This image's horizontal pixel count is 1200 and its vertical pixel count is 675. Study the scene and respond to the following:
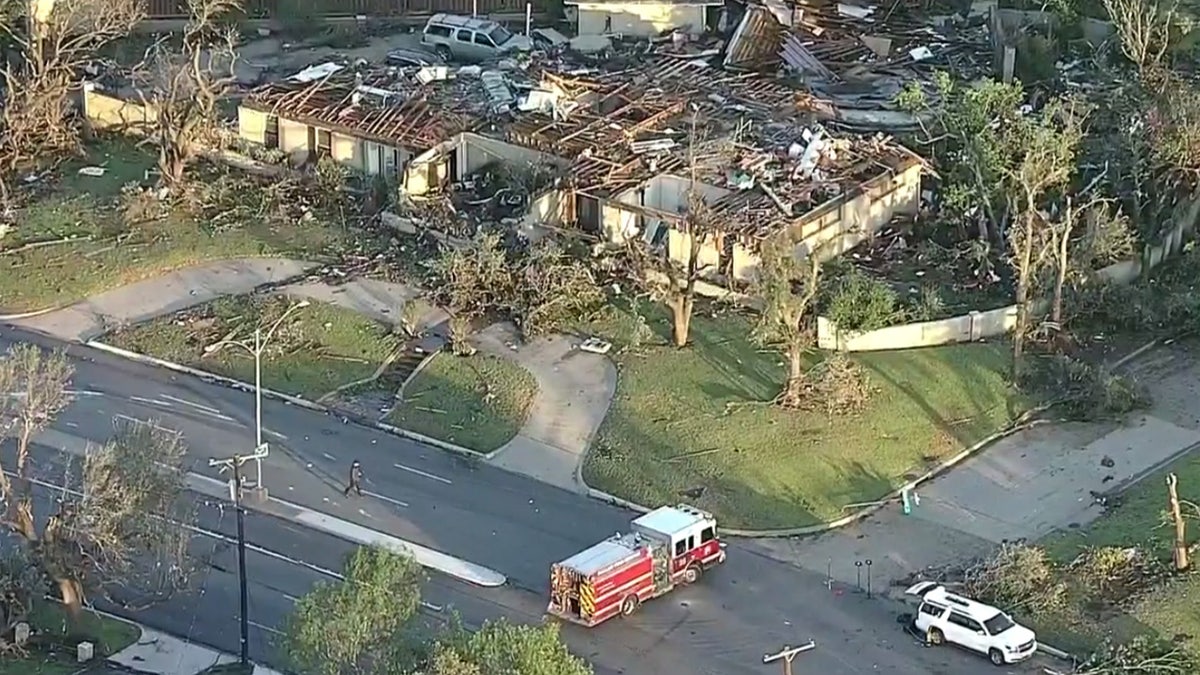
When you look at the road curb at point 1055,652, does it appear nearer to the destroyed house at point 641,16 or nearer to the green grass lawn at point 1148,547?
the green grass lawn at point 1148,547

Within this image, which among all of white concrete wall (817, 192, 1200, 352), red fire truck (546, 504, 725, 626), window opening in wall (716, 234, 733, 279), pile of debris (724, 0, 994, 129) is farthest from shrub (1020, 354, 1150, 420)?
pile of debris (724, 0, 994, 129)

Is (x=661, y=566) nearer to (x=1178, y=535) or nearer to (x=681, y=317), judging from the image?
(x=1178, y=535)

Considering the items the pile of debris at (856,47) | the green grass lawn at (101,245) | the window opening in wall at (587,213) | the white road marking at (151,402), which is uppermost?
the pile of debris at (856,47)

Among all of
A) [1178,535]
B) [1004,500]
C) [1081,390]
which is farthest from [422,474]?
[1178,535]

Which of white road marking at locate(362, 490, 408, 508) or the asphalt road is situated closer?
the asphalt road

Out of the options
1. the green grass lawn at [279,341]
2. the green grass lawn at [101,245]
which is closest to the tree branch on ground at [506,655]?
the green grass lawn at [279,341]

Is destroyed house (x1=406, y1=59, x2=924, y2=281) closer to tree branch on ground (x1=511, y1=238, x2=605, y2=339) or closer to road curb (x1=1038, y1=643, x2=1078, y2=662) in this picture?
tree branch on ground (x1=511, y1=238, x2=605, y2=339)
